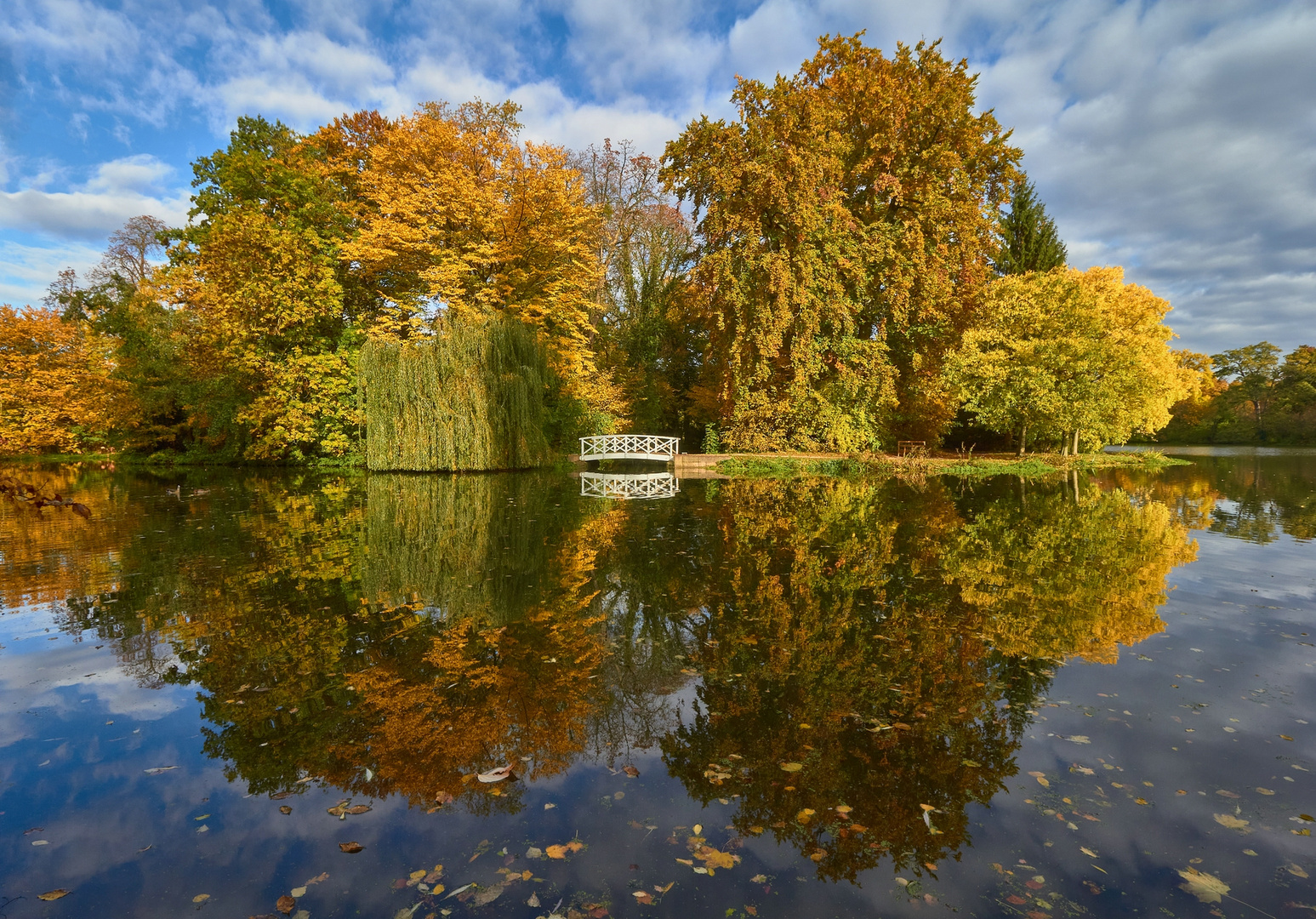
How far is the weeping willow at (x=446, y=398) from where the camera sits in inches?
759

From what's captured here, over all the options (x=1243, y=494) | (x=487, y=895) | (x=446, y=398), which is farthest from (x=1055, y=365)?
(x=487, y=895)

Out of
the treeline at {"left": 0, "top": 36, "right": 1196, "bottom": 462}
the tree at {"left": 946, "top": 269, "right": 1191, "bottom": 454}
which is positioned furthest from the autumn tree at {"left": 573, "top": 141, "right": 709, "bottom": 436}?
the tree at {"left": 946, "top": 269, "right": 1191, "bottom": 454}

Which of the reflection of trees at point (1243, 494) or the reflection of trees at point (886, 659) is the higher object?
the reflection of trees at point (1243, 494)

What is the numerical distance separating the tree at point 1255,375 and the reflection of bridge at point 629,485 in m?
50.1

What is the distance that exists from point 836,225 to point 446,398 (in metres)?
14.5

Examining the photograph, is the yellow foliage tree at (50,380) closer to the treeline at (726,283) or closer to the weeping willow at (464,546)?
the treeline at (726,283)

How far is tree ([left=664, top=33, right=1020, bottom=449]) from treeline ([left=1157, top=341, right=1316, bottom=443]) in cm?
2948

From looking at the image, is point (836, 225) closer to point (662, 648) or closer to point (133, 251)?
point (662, 648)

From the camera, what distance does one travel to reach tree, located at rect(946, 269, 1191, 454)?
2300 centimetres

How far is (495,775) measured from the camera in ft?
10.1

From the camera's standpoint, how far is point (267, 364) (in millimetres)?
22281

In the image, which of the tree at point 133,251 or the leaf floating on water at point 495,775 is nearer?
the leaf floating on water at point 495,775

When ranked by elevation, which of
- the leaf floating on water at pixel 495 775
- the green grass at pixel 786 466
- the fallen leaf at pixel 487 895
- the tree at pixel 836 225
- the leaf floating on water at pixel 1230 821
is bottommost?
the leaf floating on water at pixel 1230 821

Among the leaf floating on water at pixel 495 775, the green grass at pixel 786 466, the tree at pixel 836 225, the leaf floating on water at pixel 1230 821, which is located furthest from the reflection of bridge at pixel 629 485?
the leaf floating on water at pixel 1230 821
